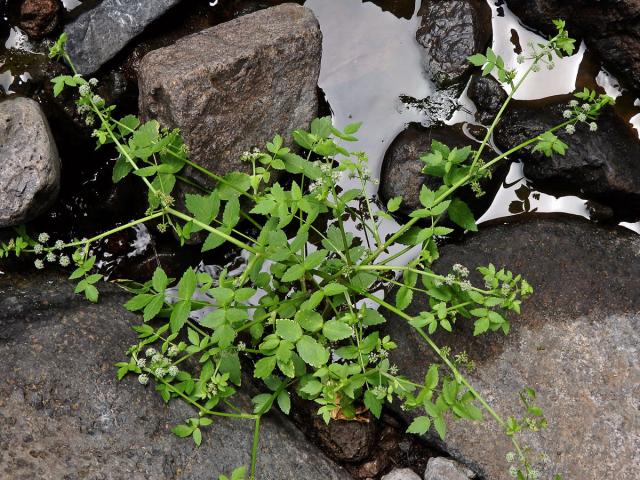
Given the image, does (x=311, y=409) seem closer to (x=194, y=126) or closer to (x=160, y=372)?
(x=160, y=372)

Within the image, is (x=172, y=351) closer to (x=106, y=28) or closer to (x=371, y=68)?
(x=106, y=28)

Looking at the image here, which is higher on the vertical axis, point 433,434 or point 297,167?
point 297,167

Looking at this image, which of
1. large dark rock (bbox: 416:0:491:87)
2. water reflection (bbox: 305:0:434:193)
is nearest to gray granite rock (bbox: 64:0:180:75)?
water reflection (bbox: 305:0:434:193)

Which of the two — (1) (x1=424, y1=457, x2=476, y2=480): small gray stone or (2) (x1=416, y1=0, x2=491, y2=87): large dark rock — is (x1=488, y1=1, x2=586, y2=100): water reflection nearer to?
(2) (x1=416, y1=0, x2=491, y2=87): large dark rock

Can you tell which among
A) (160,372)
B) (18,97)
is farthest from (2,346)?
(18,97)

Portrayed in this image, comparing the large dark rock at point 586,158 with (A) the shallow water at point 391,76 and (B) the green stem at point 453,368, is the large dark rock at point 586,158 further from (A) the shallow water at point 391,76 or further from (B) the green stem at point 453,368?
(B) the green stem at point 453,368

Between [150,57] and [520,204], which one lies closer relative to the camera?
[150,57]

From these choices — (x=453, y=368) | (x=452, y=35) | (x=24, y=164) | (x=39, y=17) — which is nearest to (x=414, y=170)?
(x=452, y=35)
